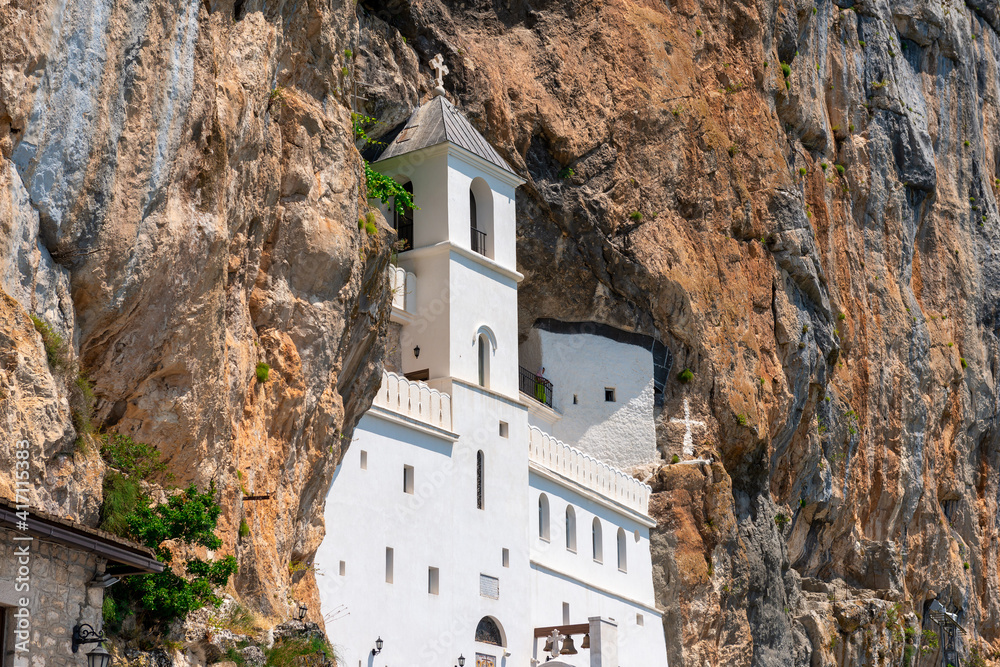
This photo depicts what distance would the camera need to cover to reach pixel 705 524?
36.8 m

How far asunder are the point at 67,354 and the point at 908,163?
131ft

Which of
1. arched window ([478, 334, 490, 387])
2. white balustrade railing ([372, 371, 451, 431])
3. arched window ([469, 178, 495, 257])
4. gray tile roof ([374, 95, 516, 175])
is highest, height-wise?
gray tile roof ([374, 95, 516, 175])

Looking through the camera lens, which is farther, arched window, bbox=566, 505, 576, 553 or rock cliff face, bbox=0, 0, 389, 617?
arched window, bbox=566, 505, 576, 553

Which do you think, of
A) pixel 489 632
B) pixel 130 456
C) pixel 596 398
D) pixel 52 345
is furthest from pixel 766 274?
pixel 52 345

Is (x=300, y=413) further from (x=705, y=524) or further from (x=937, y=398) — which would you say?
(x=937, y=398)

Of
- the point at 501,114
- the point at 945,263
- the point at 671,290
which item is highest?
the point at 945,263

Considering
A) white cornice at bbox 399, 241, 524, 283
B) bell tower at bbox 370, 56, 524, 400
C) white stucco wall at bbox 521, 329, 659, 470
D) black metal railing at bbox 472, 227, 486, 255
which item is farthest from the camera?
white stucco wall at bbox 521, 329, 659, 470

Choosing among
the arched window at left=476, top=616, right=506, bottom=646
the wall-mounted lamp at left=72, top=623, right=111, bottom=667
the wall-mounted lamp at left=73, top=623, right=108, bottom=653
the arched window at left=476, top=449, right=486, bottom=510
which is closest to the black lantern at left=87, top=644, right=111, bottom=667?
the wall-mounted lamp at left=72, top=623, right=111, bottom=667

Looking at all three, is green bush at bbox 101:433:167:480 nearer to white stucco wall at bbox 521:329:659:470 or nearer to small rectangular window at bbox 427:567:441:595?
small rectangular window at bbox 427:567:441:595

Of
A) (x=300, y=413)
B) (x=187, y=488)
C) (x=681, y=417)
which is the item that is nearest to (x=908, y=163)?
(x=681, y=417)

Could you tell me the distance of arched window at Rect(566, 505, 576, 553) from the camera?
110 feet

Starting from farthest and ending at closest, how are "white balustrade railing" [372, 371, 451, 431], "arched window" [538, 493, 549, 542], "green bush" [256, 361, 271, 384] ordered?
1. "arched window" [538, 493, 549, 542]
2. "white balustrade railing" [372, 371, 451, 431]
3. "green bush" [256, 361, 271, 384]

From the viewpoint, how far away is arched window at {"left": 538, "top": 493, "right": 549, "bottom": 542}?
3259cm

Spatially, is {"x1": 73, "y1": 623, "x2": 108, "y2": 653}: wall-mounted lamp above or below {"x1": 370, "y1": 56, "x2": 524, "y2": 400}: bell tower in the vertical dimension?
below
